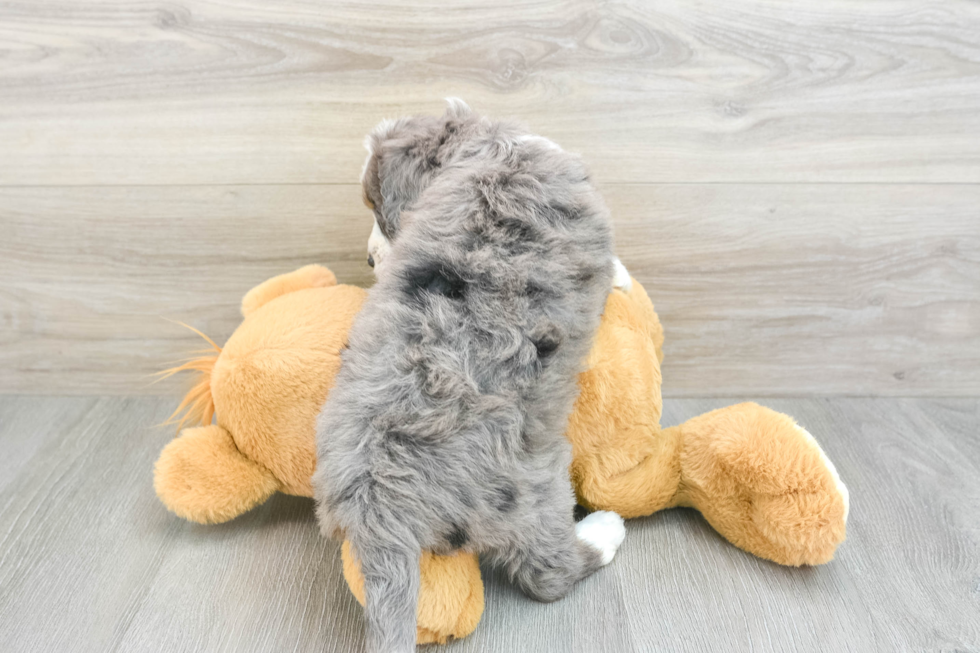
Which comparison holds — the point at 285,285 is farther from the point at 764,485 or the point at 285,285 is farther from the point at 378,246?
the point at 764,485

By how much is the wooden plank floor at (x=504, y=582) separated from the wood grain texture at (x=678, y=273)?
7.6 inches

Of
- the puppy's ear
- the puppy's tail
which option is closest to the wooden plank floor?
the puppy's tail

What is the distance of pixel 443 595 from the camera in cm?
68

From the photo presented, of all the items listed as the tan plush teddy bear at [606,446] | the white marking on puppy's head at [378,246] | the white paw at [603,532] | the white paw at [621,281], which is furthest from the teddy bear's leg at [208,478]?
the white paw at [621,281]

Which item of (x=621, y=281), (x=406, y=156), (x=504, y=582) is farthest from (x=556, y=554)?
(x=406, y=156)

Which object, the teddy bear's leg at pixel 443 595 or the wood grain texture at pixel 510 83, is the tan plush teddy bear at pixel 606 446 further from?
the wood grain texture at pixel 510 83

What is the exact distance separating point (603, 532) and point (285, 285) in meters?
0.56

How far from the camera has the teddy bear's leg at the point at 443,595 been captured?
0.68 metres

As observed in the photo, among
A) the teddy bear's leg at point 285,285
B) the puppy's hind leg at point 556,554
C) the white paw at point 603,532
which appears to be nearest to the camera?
the puppy's hind leg at point 556,554

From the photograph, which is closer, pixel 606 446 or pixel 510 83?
pixel 606 446

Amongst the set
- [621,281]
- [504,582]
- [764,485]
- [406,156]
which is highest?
[406,156]

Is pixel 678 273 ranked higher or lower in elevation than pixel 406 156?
lower

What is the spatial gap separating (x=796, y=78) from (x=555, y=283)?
60 cm

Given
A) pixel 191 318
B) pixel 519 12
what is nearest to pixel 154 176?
pixel 191 318
